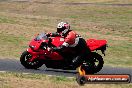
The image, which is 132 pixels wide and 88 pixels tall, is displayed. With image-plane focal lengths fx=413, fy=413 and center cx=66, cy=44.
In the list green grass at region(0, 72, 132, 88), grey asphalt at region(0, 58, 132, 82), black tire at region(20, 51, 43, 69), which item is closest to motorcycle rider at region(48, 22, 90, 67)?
grey asphalt at region(0, 58, 132, 82)

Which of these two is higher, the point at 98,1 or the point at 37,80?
the point at 37,80

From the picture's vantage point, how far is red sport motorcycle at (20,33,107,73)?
54.1 ft

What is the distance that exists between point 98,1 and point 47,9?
48.3ft

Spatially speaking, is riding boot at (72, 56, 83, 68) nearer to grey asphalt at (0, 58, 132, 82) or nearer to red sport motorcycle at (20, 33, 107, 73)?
red sport motorcycle at (20, 33, 107, 73)

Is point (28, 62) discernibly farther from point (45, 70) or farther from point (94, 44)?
point (94, 44)

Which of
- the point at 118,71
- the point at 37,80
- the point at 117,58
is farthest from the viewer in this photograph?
the point at 117,58

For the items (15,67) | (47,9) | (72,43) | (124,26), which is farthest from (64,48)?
(47,9)

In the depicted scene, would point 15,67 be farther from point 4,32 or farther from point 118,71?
point 4,32

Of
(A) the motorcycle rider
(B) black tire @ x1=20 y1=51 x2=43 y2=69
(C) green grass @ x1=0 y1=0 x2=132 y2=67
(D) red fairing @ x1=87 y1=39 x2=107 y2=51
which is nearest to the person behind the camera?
(A) the motorcycle rider

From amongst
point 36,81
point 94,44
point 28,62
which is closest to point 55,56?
→ point 28,62

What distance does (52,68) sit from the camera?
17.1 metres

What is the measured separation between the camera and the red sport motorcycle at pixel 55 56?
16.5 m

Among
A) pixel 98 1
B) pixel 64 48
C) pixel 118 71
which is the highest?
pixel 64 48

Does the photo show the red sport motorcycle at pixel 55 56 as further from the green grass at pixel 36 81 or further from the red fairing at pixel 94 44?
the green grass at pixel 36 81
